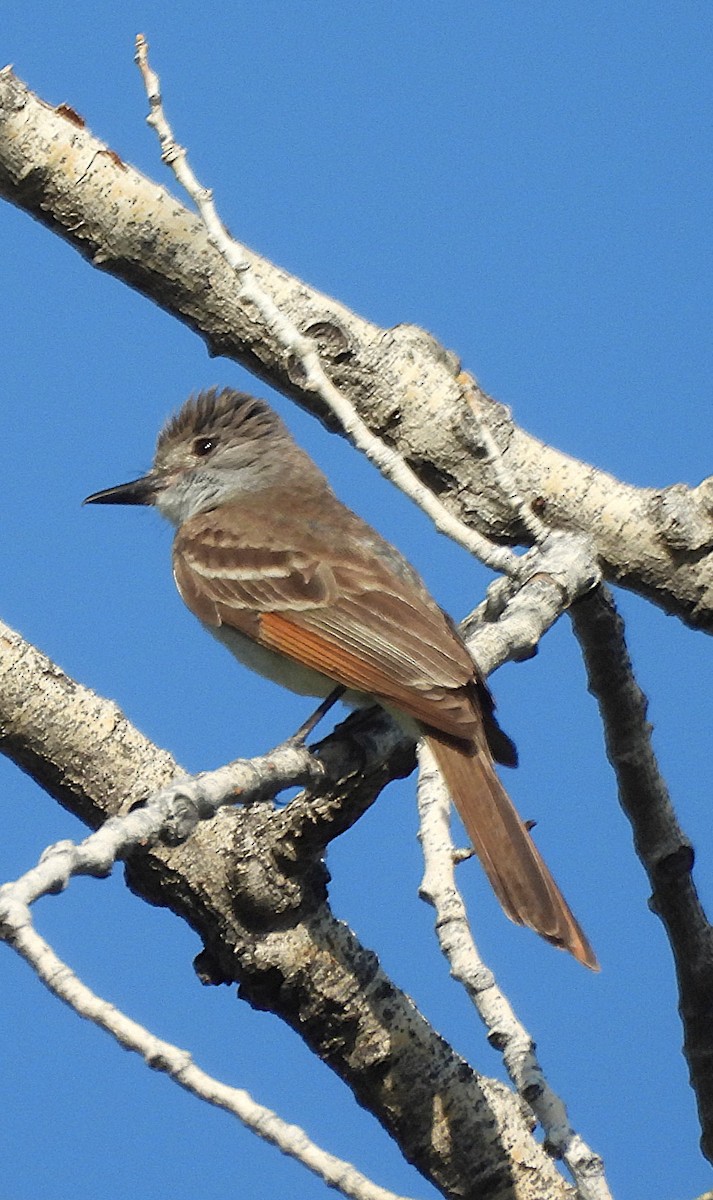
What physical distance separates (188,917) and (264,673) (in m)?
1.25

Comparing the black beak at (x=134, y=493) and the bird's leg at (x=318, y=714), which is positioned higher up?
the black beak at (x=134, y=493)

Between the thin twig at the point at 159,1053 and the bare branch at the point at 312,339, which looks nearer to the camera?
the thin twig at the point at 159,1053

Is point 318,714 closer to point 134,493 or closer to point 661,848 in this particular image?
point 661,848

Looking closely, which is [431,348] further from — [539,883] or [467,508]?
[539,883]

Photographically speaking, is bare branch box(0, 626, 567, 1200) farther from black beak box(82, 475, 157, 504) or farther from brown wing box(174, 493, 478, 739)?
black beak box(82, 475, 157, 504)

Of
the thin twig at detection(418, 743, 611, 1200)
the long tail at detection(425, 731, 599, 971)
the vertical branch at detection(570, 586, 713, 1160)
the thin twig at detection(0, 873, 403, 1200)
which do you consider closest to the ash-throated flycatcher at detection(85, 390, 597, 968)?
the long tail at detection(425, 731, 599, 971)

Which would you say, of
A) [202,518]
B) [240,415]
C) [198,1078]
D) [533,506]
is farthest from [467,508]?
[198,1078]

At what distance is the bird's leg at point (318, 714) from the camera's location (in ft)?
15.7

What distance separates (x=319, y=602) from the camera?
217 inches

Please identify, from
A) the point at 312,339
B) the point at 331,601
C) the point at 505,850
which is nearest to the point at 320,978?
the point at 505,850

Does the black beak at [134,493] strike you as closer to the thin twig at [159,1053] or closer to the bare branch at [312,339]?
the bare branch at [312,339]

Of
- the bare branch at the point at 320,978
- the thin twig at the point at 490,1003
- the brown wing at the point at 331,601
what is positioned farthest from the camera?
the brown wing at the point at 331,601

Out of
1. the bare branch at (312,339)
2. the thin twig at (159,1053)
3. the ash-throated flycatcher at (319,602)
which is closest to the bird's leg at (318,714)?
the ash-throated flycatcher at (319,602)

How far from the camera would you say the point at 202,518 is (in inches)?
254
